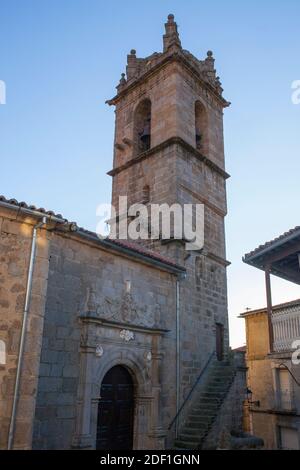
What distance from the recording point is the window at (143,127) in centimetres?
1412

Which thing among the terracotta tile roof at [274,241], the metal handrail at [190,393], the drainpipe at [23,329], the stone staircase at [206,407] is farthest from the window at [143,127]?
the drainpipe at [23,329]

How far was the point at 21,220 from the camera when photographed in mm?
6137

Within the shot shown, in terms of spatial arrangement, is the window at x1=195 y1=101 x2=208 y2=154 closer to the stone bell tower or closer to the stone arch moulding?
the stone bell tower

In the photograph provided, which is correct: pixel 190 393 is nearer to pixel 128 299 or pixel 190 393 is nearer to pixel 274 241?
pixel 128 299

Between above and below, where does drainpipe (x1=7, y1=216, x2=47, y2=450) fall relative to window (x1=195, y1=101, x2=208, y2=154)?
A: below

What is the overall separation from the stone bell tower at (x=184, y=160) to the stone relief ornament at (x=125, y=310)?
124 centimetres

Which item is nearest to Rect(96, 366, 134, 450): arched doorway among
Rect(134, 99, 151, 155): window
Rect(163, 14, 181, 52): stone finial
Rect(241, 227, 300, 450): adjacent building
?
Rect(241, 227, 300, 450): adjacent building

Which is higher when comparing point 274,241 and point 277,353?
point 274,241

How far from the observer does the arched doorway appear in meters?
7.51

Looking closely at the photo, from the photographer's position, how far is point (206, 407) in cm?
948

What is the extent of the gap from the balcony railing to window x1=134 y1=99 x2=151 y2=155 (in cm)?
789

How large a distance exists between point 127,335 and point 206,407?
312cm

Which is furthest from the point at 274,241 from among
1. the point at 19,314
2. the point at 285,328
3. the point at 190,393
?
the point at 19,314
